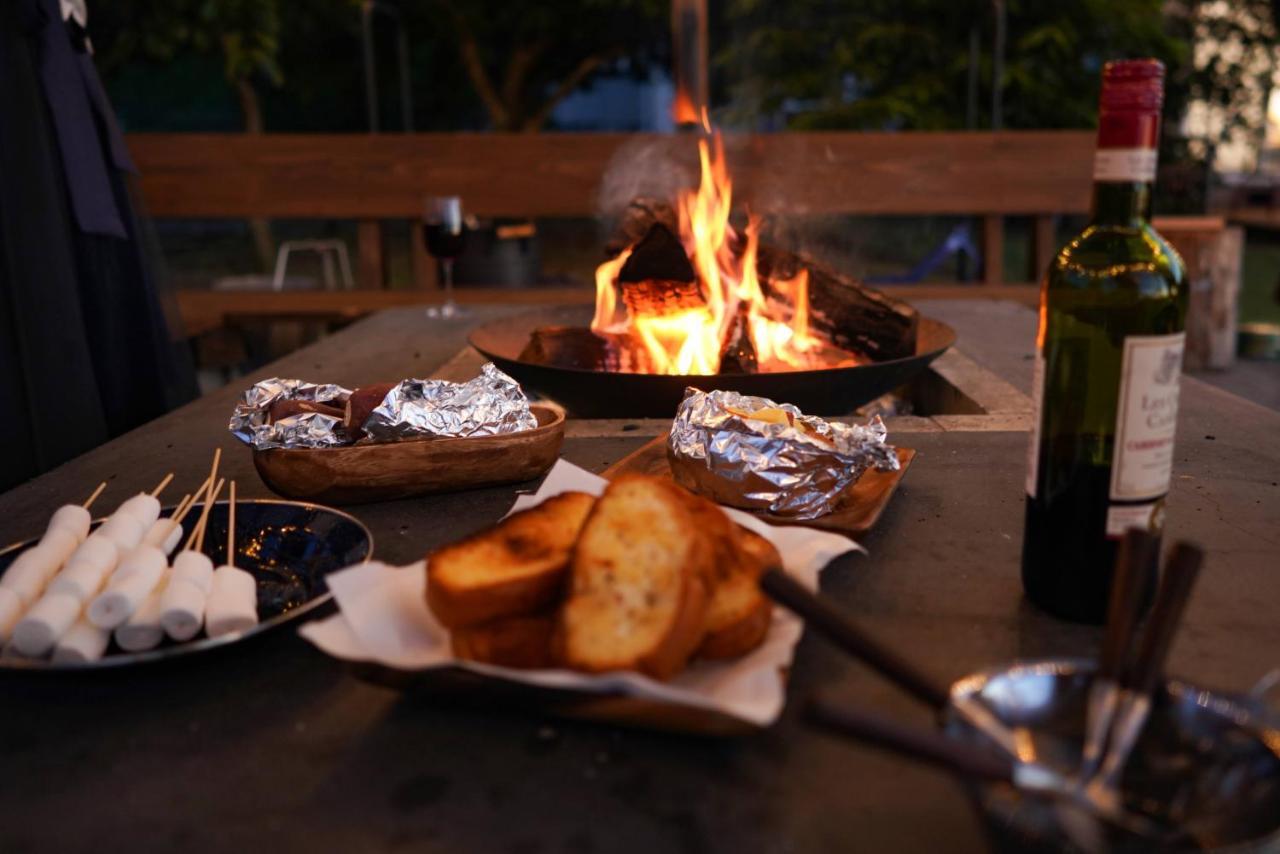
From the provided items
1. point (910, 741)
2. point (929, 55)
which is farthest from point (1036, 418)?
point (929, 55)

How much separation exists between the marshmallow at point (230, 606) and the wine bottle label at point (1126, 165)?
2.83ft

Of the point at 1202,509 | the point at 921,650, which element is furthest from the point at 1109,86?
the point at 1202,509

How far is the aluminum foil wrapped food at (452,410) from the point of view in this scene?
1401 mm

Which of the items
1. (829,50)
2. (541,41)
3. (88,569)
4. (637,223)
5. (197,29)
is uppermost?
(541,41)

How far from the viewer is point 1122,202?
0.90m

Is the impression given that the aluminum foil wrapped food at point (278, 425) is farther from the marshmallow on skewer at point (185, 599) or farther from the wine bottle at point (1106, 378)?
the wine bottle at point (1106, 378)

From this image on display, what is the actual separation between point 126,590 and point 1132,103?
981 millimetres

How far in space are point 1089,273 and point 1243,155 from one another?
15296mm

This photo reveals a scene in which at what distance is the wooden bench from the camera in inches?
172

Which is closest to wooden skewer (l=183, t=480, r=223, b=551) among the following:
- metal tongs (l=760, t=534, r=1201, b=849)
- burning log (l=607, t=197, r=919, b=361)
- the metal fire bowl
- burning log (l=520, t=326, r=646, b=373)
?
metal tongs (l=760, t=534, r=1201, b=849)

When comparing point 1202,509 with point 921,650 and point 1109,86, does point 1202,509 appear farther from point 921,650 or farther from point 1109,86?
point 1109,86

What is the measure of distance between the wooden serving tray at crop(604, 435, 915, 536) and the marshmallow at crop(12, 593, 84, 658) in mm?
701

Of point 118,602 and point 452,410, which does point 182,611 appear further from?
point 452,410

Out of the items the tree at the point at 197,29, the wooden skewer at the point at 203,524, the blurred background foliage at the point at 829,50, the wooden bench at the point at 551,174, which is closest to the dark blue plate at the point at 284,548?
the wooden skewer at the point at 203,524
